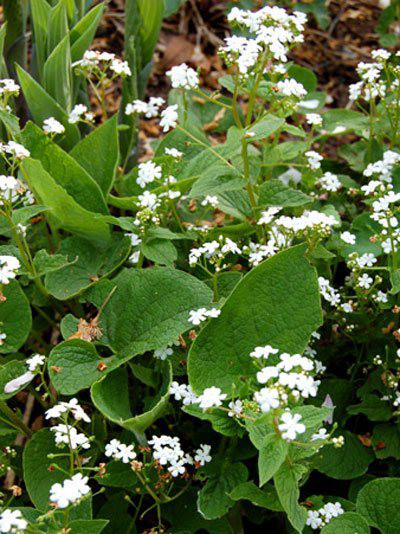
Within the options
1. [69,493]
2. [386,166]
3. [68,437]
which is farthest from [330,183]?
[69,493]

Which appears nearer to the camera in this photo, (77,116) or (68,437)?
(68,437)

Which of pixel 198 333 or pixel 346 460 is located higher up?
pixel 198 333

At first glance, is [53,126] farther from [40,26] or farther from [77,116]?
[40,26]

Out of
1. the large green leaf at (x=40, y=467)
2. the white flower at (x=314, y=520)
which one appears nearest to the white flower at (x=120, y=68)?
the large green leaf at (x=40, y=467)

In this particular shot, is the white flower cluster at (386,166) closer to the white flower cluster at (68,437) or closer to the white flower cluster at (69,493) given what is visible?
the white flower cluster at (68,437)

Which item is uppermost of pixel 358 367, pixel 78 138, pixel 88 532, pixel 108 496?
pixel 78 138

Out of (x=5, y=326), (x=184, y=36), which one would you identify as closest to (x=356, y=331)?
(x=5, y=326)

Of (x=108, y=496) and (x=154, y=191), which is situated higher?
(x=154, y=191)

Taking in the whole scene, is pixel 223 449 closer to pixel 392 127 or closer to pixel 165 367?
pixel 165 367

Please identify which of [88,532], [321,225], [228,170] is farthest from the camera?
[228,170]
